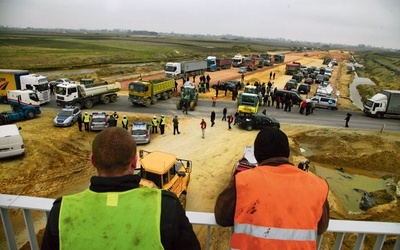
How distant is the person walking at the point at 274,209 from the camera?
2201 millimetres

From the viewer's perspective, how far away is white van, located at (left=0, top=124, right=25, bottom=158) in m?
15.1

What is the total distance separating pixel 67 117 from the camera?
21.5m

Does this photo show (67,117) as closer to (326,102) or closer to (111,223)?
(111,223)

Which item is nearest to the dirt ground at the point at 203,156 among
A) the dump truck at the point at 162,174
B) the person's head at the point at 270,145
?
the dump truck at the point at 162,174

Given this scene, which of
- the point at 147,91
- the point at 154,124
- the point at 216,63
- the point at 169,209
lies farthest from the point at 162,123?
the point at 216,63

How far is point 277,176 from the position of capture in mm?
2326

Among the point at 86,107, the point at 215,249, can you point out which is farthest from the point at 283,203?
the point at 86,107

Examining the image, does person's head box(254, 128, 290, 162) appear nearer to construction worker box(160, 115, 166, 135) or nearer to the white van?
the white van

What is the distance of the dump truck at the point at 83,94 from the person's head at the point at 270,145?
26384mm

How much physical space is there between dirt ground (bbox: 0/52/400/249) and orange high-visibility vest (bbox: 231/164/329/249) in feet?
22.2

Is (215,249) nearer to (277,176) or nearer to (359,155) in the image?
(277,176)

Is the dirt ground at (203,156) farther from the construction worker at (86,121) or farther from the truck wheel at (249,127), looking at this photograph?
the construction worker at (86,121)

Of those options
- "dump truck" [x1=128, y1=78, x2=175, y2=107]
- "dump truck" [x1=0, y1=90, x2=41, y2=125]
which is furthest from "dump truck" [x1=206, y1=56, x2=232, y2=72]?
"dump truck" [x1=0, y1=90, x2=41, y2=125]

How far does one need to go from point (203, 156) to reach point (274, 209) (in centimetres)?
1551
